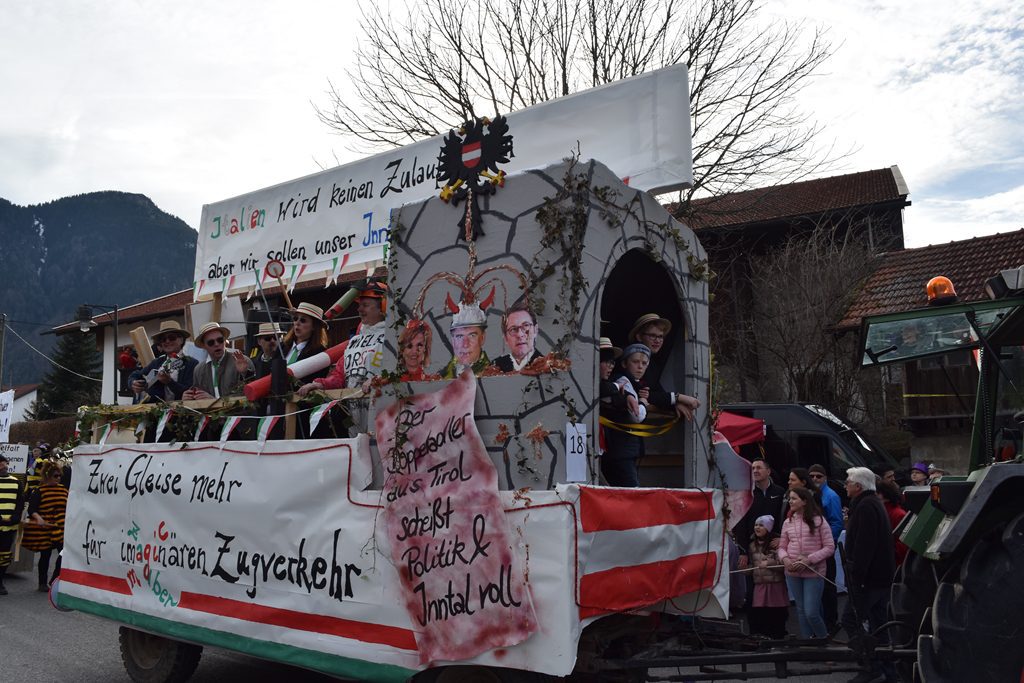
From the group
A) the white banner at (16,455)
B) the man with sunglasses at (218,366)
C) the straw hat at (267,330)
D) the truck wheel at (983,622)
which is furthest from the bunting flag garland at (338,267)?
the white banner at (16,455)

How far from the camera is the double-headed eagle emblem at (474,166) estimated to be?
16.4ft

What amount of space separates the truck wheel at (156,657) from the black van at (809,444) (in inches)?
320

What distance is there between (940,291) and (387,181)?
4.01 metres

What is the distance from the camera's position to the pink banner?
13.9ft

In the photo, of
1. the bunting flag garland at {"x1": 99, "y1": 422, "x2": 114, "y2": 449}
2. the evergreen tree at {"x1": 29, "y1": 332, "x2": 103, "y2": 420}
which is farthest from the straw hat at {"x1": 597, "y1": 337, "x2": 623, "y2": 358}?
the evergreen tree at {"x1": 29, "y1": 332, "x2": 103, "y2": 420}

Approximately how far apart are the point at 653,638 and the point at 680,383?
180 cm

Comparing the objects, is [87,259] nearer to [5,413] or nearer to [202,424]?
[5,413]

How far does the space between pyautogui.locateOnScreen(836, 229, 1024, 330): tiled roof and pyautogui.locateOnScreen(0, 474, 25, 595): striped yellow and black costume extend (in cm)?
1396

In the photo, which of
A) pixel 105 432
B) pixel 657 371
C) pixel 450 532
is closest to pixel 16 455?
pixel 105 432

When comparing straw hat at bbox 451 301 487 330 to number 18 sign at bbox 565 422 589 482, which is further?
straw hat at bbox 451 301 487 330

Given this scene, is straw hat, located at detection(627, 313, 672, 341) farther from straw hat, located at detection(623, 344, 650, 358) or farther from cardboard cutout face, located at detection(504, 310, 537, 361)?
cardboard cutout face, located at detection(504, 310, 537, 361)

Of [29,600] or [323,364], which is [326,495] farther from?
[29,600]

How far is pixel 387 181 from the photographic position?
6914mm

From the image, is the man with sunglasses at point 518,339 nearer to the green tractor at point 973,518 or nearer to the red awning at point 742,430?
the green tractor at point 973,518
